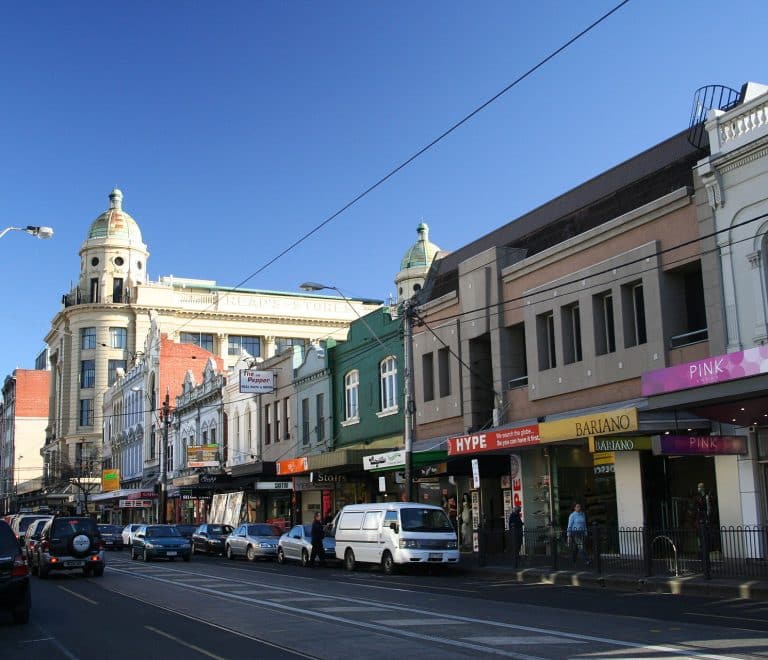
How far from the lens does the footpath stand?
1754cm

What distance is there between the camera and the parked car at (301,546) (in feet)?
98.3

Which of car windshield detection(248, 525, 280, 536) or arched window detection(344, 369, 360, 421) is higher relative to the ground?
arched window detection(344, 369, 360, 421)

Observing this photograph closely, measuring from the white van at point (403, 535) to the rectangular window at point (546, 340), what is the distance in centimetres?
588

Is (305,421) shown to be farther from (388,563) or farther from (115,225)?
(115,225)

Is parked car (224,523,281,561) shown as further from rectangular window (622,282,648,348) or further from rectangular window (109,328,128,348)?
rectangular window (109,328,128,348)

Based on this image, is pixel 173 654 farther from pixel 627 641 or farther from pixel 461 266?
pixel 461 266

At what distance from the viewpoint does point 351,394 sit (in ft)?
132

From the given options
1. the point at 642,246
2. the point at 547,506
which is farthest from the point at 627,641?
the point at 547,506

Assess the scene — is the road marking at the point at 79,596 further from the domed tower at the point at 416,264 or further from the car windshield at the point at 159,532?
the domed tower at the point at 416,264

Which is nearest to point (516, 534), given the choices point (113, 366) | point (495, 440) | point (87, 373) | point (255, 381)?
point (495, 440)

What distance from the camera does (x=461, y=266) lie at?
32.3 metres

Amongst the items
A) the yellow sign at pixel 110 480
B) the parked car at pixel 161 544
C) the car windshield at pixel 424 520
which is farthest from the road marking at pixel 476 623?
the yellow sign at pixel 110 480

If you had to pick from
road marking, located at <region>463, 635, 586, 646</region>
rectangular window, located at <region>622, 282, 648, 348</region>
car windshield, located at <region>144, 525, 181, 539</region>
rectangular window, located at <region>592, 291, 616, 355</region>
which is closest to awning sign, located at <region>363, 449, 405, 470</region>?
rectangular window, located at <region>592, 291, 616, 355</region>

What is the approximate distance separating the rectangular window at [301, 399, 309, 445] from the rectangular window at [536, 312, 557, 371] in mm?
17957
